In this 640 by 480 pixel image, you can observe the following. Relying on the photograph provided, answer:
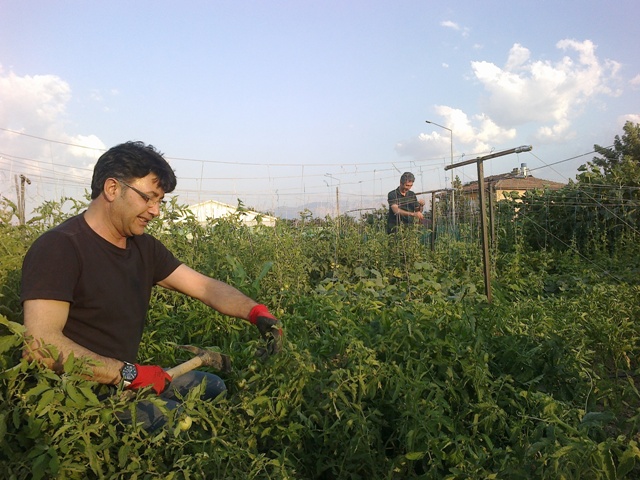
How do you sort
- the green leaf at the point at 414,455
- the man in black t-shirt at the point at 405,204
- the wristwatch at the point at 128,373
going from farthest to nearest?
the man in black t-shirt at the point at 405,204
the wristwatch at the point at 128,373
the green leaf at the point at 414,455

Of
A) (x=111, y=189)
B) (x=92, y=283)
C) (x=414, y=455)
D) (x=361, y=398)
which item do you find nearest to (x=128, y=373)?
(x=92, y=283)

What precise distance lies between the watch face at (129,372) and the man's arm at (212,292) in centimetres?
74

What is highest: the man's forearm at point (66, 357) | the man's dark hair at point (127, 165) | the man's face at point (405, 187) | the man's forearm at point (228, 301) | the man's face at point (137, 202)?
the man's face at point (405, 187)

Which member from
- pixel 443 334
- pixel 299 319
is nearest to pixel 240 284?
pixel 299 319

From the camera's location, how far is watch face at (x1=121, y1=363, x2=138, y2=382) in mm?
1987

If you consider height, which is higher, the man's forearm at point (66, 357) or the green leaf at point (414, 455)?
the man's forearm at point (66, 357)

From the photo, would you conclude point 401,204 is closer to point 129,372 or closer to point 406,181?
point 406,181

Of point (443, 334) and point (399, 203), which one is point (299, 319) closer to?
point (443, 334)

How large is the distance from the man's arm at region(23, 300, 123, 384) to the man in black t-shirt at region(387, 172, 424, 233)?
5.67 m

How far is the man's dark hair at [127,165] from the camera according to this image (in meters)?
2.32

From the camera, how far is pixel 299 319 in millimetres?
3109

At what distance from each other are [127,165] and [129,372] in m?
0.95

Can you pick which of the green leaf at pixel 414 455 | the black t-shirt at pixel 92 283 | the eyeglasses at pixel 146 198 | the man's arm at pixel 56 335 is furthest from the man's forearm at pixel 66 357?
the green leaf at pixel 414 455

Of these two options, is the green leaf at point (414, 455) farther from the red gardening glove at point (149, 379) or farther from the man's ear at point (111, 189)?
the man's ear at point (111, 189)
